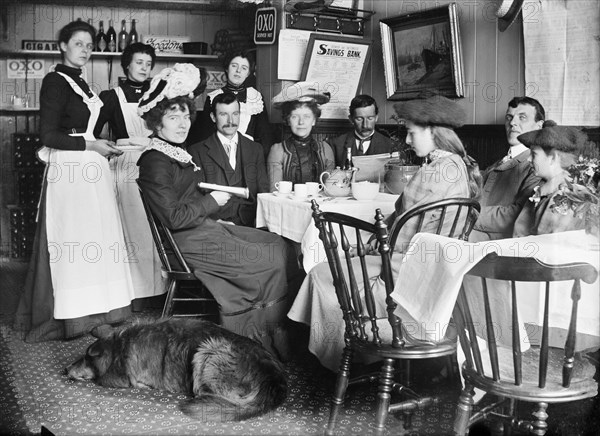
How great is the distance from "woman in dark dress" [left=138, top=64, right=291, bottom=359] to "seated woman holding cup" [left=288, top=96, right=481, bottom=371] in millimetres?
400

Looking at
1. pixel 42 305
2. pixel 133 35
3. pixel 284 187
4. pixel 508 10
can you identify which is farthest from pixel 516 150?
pixel 133 35

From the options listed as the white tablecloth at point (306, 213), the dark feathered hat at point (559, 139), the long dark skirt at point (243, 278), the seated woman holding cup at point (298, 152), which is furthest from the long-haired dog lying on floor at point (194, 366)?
the seated woman holding cup at point (298, 152)

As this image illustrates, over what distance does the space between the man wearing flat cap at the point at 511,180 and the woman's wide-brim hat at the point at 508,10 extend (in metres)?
0.42

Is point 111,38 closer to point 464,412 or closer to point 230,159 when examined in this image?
point 230,159

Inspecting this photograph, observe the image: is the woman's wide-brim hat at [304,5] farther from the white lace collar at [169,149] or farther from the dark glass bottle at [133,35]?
the white lace collar at [169,149]

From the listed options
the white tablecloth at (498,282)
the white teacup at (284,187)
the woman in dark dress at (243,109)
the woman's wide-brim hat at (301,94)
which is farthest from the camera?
the woman in dark dress at (243,109)

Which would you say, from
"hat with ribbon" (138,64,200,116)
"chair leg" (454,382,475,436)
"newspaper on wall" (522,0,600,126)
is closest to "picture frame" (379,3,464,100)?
"newspaper on wall" (522,0,600,126)

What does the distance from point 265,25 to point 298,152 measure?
121 centimetres

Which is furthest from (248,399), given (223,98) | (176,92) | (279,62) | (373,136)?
(279,62)

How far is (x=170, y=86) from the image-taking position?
3.70 m

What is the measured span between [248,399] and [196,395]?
241 mm

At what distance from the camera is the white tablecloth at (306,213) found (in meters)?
3.23

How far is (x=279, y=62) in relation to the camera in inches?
196

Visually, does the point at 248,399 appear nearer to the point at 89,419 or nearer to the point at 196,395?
the point at 196,395
